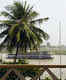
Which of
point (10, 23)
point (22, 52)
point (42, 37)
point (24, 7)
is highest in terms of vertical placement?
point (24, 7)

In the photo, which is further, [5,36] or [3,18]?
[3,18]

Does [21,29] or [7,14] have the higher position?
[7,14]

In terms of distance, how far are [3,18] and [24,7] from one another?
1063mm

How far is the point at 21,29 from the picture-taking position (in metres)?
5.36

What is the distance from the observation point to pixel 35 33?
572 cm

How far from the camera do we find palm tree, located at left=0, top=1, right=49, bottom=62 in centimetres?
540

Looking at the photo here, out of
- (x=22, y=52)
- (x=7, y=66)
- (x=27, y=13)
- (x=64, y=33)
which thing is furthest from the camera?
(x=27, y=13)

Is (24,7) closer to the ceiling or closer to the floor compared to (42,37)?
closer to the ceiling

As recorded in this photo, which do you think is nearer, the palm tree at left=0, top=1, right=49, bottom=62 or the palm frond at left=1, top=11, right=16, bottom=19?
the palm tree at left=0, top=1, right=49, bottom=62

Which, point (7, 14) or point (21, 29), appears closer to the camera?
point (21, 29)

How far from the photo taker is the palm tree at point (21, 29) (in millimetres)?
5402

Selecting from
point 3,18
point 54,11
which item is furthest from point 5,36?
point 54,11

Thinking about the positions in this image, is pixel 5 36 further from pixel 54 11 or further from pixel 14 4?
pixel 54 11

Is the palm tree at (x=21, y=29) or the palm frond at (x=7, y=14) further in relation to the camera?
the palm frond at (x=7, y=14)
